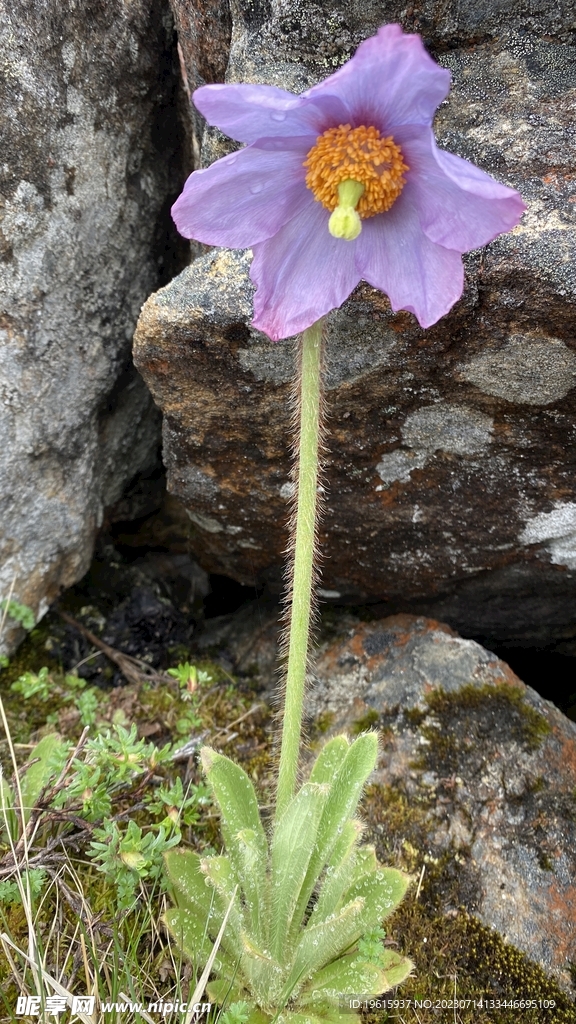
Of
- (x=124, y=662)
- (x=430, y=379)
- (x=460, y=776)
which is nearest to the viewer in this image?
(x=430, y=379)

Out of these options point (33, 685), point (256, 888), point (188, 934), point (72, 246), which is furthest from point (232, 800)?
point (72, 246)

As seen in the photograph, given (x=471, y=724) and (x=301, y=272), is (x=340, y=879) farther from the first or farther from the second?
(x=301, y=272)

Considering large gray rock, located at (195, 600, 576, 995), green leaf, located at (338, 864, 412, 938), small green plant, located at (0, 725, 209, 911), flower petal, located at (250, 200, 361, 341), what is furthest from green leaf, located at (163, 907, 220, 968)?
flower petal, located at (250, 200, 361, 341)

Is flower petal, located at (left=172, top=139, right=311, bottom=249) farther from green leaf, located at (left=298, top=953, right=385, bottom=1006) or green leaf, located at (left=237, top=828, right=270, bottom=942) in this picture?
green leaf, located at (left=298, top=953, right=385, bottom=1006)

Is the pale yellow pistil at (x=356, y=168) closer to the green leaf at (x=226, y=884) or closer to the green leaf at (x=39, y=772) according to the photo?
the green leaf at (x=226, y=884)

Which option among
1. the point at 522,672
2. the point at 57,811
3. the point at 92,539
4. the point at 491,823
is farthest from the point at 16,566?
the point at 522,672

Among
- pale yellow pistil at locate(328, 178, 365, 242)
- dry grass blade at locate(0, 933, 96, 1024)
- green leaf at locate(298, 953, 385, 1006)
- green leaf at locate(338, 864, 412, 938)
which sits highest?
pale yellow pistil at locate(328, 178, 365, 242)
